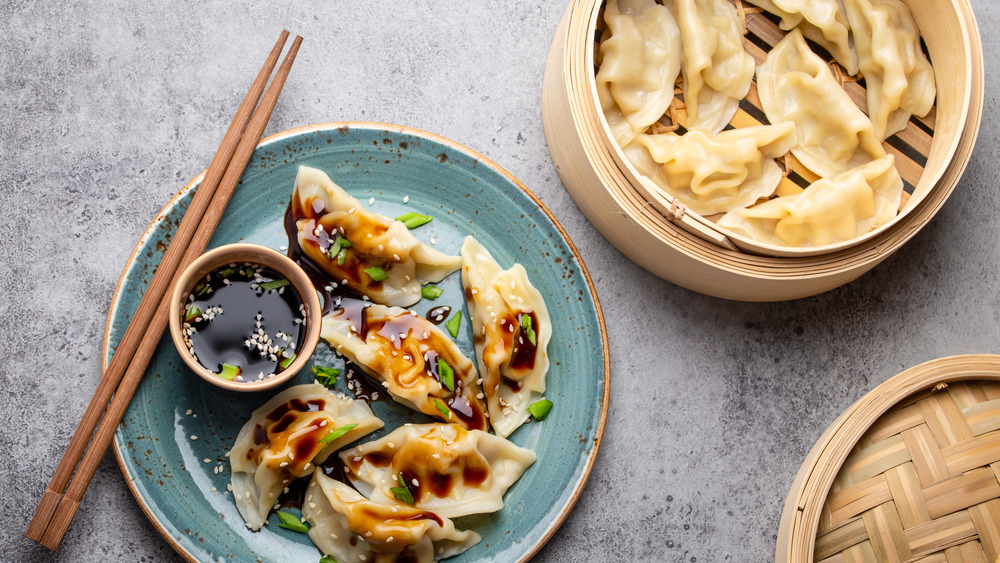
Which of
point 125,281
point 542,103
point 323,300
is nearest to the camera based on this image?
point 125,281

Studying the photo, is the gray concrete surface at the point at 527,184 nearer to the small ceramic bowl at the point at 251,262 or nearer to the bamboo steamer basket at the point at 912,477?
the bamboo steamer basket at the point at 912,477

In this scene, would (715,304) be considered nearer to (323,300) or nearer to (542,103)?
(542,103)

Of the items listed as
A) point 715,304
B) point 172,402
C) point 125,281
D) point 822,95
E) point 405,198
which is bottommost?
point 172,402

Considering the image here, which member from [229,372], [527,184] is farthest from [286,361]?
[527,184]

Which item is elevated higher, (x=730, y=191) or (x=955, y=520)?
(x=730, y=191)

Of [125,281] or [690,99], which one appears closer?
[125,281]

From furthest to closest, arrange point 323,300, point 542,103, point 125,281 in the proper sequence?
point 542,103 → point 323,300 → point 125,281

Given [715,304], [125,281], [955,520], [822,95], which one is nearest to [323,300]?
[125,281]

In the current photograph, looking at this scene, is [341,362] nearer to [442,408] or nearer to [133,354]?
[442,408]
